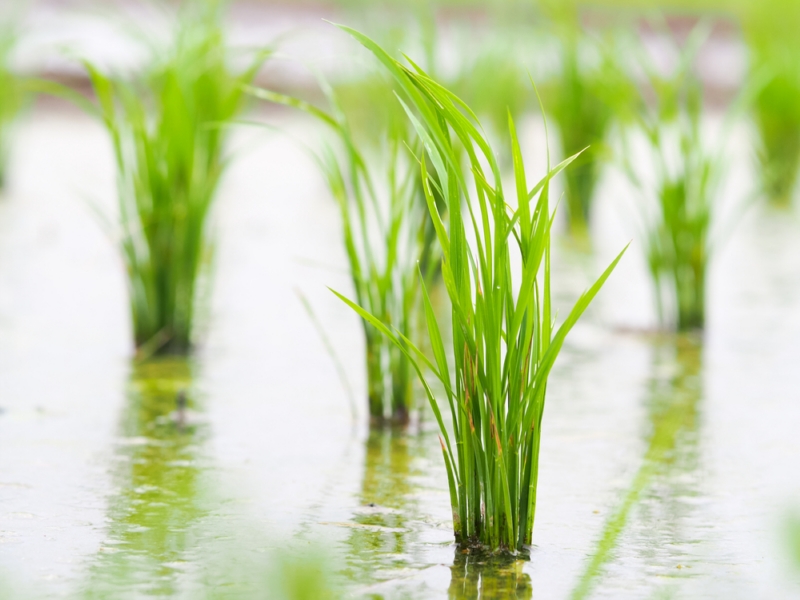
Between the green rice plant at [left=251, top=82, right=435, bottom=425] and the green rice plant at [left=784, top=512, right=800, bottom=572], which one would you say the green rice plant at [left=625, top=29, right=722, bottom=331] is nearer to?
the green rice plant at [left=251, top=82, right=435, bottom=425]

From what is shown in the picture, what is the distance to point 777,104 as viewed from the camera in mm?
4656

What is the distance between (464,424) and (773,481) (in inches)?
23.3

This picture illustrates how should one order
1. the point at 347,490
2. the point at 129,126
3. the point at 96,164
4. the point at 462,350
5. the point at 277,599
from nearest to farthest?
the point at 277,599 → the point at 462,350 → the point at 347,490 → the point at 129,126 → the point at 96,164

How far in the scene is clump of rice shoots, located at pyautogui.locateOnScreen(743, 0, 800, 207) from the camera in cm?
460

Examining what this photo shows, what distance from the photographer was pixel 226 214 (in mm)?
4020

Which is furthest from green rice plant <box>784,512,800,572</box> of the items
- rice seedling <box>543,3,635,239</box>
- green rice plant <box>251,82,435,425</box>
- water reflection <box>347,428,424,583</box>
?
rice seedling <box>543,3,635,239</box>

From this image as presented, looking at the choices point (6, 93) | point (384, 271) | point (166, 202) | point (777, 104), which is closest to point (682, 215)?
point (384, 271)

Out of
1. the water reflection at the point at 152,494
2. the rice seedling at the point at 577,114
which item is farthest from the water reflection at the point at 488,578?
the rice seedling at the point at 577,114

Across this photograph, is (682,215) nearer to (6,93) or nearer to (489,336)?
(489,336)

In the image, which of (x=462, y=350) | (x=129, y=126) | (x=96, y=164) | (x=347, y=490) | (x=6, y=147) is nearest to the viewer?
(x=462, y=350)

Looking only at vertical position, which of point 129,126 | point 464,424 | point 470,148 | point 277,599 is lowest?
point 277,599

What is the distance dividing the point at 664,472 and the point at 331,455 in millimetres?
495

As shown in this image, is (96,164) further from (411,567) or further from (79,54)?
(411,567)

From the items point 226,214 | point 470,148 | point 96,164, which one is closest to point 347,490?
point 470,148
